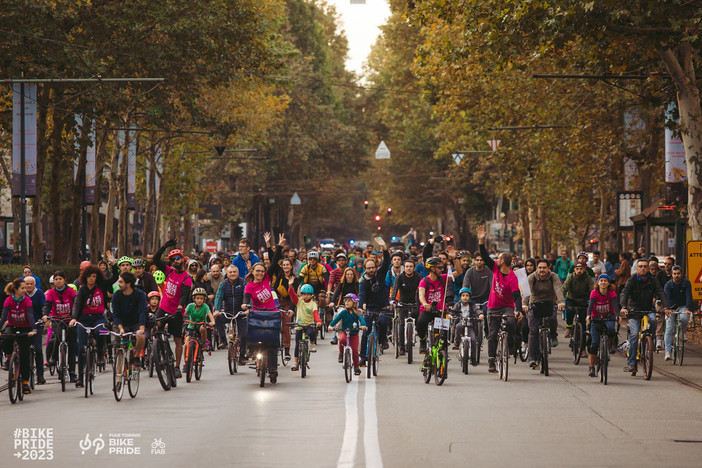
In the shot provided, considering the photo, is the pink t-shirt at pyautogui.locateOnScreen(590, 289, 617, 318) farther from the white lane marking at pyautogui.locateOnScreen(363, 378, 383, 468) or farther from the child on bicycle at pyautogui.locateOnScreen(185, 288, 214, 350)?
the child on bicycle at pyautogui.locateOnScreen(185, 288, 214, 350)

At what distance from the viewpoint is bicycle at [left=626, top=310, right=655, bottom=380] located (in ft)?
56.6

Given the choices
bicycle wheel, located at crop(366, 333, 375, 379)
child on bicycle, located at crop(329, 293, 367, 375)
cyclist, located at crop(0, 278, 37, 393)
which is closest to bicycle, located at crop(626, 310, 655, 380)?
bicycle wheel, located at crop(366, 333, 375, 379)

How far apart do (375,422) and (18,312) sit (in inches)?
225

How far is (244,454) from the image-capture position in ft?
33.4

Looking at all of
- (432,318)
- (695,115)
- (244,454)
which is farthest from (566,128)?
(244,454)

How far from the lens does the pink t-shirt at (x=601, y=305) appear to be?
17812 mm

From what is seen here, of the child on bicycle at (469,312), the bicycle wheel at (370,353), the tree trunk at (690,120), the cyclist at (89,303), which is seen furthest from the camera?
the tree trunk at (690,120)

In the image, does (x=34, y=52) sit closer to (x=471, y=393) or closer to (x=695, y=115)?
(x=695, y=115)

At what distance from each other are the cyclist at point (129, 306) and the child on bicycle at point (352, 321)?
2.69 meters

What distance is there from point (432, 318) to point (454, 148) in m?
33.2

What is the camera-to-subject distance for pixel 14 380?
1512 cm

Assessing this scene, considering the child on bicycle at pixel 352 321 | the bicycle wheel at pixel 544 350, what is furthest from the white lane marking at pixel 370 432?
the bicycle wheel at pixel 544 350

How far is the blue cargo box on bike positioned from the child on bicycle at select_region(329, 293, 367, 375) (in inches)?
29.6

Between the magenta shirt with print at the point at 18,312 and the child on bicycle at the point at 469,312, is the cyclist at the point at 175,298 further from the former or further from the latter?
the child on bicycle at the point at 469,312
